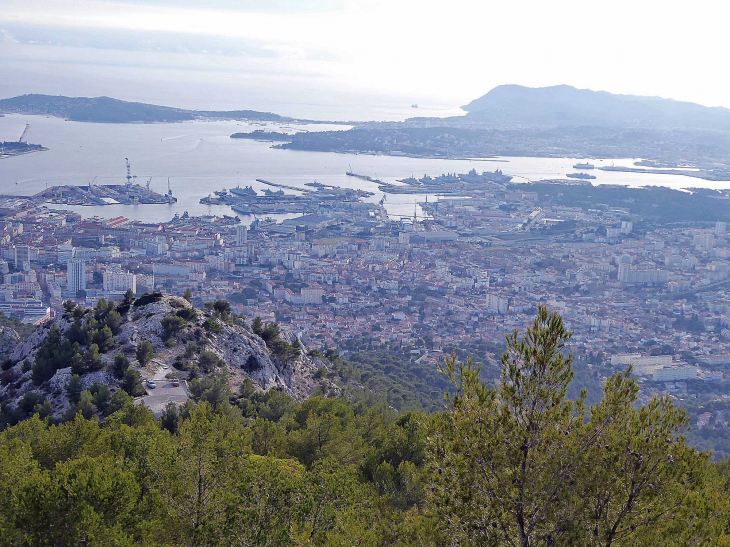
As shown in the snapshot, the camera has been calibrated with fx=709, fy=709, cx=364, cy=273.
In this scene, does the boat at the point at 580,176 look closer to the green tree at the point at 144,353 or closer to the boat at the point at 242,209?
the boat at the point at 242,209

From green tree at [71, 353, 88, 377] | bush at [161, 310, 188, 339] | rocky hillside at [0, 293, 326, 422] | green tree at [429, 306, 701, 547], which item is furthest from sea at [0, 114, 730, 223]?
green tree at [429, 306, 701, 547]

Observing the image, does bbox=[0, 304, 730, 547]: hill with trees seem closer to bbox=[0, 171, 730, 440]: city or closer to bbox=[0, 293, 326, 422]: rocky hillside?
bbox=[0, 293, 326, 422]: rocky hillside

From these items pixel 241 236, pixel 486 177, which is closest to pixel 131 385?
pixel 241 236

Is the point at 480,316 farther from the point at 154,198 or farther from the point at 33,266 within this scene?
the point at 154,198

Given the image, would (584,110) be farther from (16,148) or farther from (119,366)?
(119,366)

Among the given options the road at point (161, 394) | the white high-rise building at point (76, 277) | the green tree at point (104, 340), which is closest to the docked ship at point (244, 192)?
the white high-rise building at point (76, 277)

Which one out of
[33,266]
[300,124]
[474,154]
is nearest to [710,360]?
[33,266]
